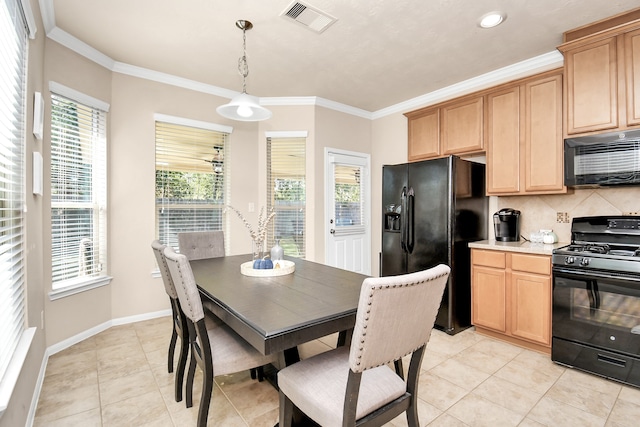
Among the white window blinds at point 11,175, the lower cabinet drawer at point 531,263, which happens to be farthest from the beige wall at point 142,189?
the lower cabinet drawer at point 531,263

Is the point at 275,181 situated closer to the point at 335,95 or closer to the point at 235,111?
the point at 335,95

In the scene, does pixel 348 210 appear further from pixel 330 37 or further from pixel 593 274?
pixel 593 274

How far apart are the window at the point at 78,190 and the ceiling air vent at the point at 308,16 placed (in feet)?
6.90

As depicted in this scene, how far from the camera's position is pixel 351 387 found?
1092 mm

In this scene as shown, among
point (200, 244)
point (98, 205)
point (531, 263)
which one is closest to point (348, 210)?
point (200, 244)

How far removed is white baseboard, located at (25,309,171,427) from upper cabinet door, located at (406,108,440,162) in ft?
11.9

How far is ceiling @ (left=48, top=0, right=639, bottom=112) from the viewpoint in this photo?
2.23 m

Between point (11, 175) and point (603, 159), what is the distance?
3939 millimetres

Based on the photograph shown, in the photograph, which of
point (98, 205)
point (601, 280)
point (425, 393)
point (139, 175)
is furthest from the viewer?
point (139, 175)

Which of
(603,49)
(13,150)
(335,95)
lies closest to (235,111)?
(13,150)

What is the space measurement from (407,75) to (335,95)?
994 millimetres

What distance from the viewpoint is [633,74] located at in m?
2.22

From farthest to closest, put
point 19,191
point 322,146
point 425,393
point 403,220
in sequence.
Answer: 1. point 322,146
2. point 403,220
3. point 425,393
4. point 19,191

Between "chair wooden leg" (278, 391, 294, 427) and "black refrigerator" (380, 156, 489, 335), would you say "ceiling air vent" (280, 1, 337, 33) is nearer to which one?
"black refrigerator" (380, 156, 489, 335)
